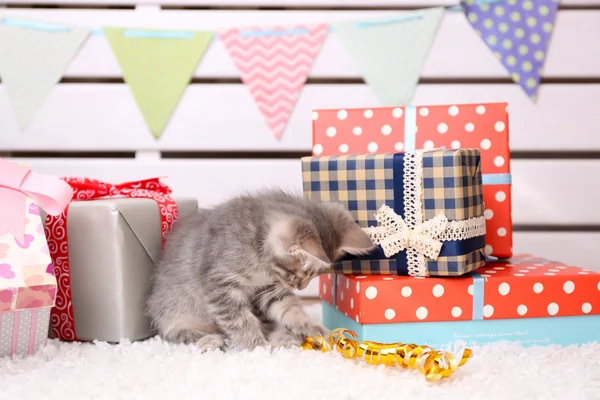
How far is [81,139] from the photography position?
2090 millimetres

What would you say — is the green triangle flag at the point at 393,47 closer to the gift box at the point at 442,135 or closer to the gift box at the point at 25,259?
the gift box at the point at 442,135

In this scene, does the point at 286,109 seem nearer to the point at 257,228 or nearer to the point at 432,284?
the point at 257,228

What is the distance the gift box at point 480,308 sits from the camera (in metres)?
1.26

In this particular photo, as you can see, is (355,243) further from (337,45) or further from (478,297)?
(337,45)

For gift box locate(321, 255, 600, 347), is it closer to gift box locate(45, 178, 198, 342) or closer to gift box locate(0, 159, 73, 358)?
gift box locate(45, 178, 198, 342)

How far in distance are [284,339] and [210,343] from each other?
0.56 ft

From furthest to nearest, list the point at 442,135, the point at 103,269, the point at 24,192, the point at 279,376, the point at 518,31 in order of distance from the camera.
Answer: the point at 518,31, the point at 442,135, the point at 103,269, the point at 24,192, the point at 279,376

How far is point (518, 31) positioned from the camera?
6.57 feet

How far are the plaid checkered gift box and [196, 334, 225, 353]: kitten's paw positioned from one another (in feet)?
1.08

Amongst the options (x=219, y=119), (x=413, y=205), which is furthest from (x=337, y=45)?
(x=413, y=205)

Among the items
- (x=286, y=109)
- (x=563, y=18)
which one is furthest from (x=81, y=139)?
A: (x=563, y=18)

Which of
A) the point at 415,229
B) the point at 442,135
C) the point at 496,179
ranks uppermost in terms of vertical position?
the point at 442,135

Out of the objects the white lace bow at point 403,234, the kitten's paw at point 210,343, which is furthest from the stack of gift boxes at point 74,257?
the white lace bow at point 403,234

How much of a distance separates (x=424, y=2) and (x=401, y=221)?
112 cm
